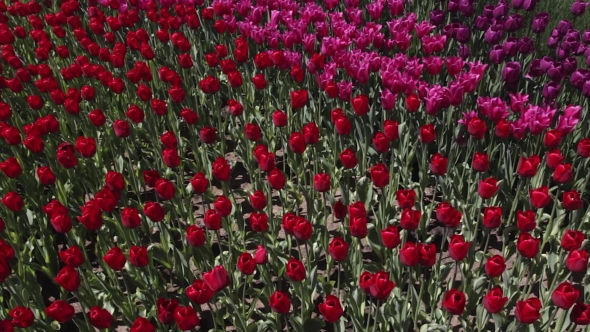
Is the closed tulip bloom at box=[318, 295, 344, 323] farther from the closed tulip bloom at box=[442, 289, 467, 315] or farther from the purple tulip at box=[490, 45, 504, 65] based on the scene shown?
the purple tulip at box=[490, 45, 504, 65]

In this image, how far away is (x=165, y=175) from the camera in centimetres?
459

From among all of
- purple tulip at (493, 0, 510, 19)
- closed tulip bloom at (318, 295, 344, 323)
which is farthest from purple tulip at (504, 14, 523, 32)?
closed tulip bloom at (318, 295, 344, 323)

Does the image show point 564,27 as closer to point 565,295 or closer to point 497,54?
point 497,54

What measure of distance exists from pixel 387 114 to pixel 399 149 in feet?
0.84

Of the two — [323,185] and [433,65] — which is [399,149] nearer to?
[433,65]

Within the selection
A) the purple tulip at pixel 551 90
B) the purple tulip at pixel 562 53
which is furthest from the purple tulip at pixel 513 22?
the purple tulip at pixel 551 90

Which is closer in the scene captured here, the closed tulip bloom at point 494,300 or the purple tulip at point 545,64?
the closed tulip bloom at point 494,300

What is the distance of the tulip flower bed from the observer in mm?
2893

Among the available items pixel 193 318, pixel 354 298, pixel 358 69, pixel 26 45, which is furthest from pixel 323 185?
pixel 26 45

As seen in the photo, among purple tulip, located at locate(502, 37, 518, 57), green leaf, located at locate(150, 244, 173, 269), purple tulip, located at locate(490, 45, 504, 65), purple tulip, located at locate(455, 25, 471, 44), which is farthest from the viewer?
purple tulip, located at locate(455, 25, 471, 44)

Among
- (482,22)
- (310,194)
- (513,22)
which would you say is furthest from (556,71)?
(310,194)

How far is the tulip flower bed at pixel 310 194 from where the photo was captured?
2893 mm

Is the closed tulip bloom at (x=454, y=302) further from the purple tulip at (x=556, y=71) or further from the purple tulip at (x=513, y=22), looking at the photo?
the purple tulip at (x=513, y=22)

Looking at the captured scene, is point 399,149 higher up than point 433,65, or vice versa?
point 433,65
